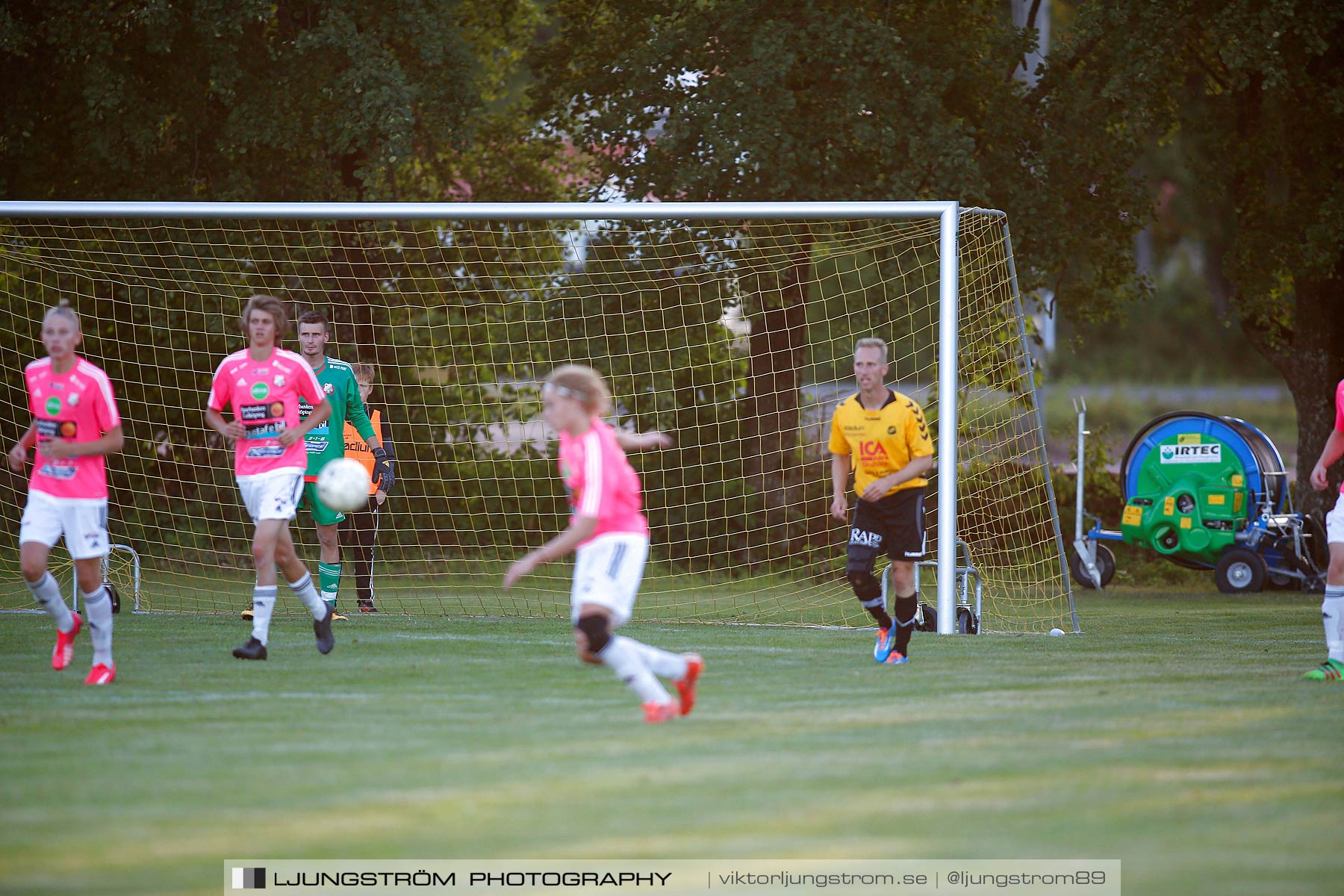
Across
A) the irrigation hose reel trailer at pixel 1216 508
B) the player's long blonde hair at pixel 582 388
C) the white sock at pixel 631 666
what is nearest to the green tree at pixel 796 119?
the irrigation hose reel trailer at pixel 1216 508

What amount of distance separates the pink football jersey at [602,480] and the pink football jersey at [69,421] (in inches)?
104

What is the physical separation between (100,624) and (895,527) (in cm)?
428

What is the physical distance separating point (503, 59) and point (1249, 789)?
1494 cm

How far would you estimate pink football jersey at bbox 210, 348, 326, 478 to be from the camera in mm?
8008

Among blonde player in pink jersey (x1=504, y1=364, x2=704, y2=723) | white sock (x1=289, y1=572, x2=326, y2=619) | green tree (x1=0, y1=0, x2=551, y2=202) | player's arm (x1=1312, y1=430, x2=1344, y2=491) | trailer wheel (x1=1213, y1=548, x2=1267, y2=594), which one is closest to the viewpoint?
blonde player in pink jersey (x1=504, y1=364, x2=704, y2=723)

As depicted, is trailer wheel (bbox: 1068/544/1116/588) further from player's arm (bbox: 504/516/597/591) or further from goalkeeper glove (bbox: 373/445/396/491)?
player's arm (bbox: 504/516/597/591)

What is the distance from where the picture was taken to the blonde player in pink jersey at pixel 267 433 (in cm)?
799

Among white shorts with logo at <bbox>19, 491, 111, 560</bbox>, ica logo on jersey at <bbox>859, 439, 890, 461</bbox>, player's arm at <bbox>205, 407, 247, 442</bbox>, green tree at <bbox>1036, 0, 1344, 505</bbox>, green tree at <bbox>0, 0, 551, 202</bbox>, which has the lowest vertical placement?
ica logo on jersey at <bbox>859, 439, 890, 461</bbox>

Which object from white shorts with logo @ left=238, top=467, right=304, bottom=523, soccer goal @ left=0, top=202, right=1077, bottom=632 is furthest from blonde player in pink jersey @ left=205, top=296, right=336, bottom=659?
soccer goal @ left=0, top=202, right=1077, bottom=632

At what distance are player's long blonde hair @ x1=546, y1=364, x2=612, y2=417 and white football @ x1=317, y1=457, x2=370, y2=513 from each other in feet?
6.38

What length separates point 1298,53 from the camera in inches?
571

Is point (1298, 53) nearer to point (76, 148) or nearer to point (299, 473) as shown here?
point (299, 473)

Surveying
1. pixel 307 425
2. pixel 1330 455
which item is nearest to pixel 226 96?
pixel 307 425

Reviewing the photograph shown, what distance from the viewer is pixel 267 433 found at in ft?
26.3
